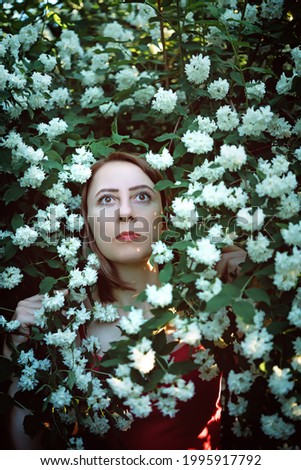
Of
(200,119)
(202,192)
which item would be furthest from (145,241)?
(200,119)

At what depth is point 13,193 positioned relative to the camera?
6.89 feet

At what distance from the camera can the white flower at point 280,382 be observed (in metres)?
1.54

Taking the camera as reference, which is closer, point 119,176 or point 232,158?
point 232,158

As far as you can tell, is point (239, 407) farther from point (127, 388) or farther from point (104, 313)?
point (104, 313)

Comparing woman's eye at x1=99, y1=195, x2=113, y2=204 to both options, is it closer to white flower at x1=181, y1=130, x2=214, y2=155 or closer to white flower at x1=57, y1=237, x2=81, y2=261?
white flower at x1=57, y1=237, x2=81, y2=261

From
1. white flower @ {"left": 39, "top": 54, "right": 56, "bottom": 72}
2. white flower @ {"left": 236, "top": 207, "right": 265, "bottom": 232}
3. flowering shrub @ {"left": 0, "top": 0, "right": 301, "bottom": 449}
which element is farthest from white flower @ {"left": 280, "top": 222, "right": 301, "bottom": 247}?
white flower @ {"left": 39, "top": 54, "right": 56, "bottom": 72}

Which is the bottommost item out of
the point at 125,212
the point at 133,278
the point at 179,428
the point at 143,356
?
the point at 179,428

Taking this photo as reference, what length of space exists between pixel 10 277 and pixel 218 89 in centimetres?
123

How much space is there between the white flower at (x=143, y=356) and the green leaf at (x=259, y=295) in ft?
1.21

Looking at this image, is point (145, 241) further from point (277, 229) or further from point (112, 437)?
point (112, 437)

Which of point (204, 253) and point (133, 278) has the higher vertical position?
point (204, 253)

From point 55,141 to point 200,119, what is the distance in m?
0.68

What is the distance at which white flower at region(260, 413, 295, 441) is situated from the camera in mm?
1619

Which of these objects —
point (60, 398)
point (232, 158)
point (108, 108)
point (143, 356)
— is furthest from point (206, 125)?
point (60, 398)
